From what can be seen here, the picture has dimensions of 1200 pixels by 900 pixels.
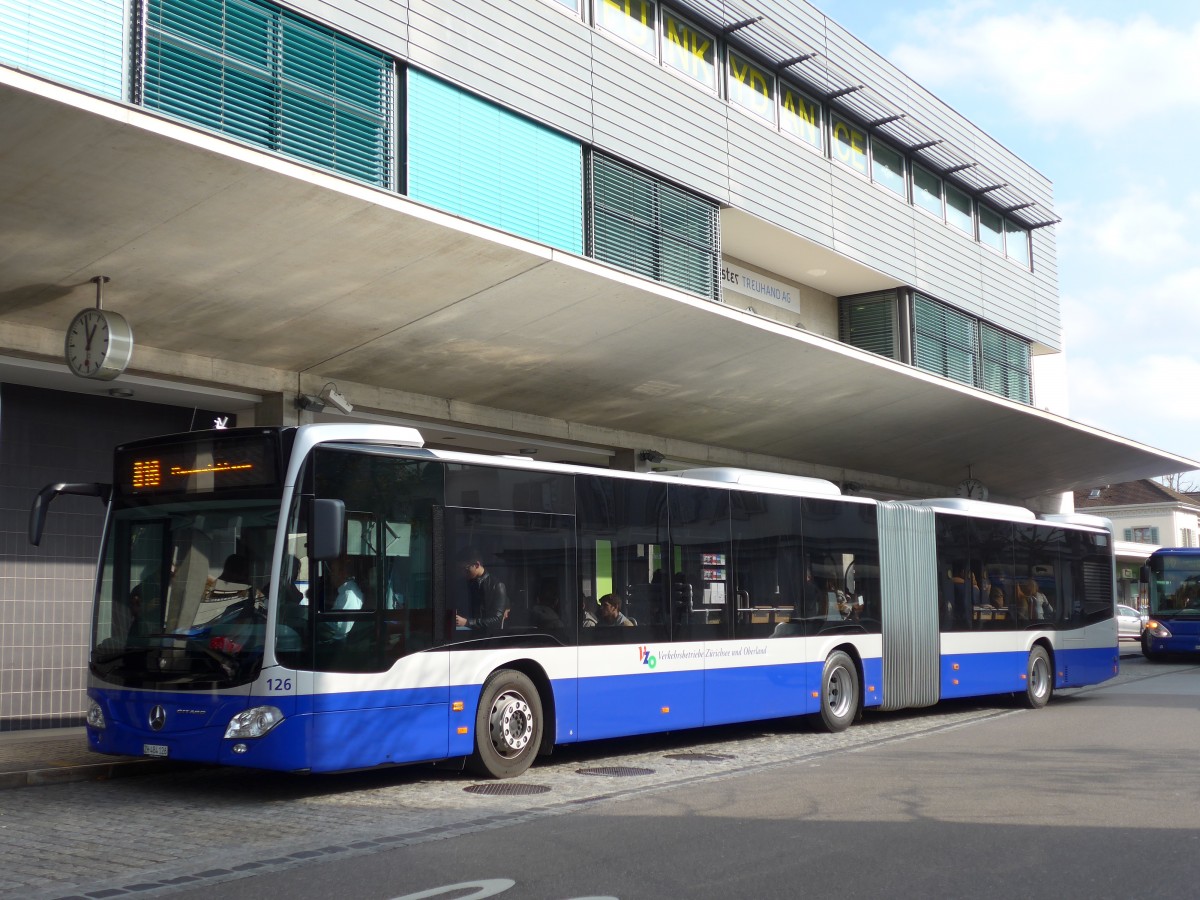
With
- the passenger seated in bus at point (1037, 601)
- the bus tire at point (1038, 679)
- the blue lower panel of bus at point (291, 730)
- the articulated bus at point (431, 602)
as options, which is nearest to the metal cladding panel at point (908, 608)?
the articulated bus at point (431, 602)

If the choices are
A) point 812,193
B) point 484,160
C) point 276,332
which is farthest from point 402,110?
point 812,193

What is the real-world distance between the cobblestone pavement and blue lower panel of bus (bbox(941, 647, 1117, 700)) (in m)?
3.96

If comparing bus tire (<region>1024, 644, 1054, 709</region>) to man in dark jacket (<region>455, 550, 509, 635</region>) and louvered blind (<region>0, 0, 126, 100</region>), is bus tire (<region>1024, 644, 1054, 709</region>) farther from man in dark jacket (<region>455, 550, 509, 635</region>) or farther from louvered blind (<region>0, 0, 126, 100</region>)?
louvered blind (<region>0, 0, 126, 100</region>)

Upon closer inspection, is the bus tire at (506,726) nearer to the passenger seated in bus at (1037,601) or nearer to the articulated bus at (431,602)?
the articulated bus at (431,602)

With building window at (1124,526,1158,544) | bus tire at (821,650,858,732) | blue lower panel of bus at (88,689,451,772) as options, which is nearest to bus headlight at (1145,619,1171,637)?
bus tire at (821,650,858,732)

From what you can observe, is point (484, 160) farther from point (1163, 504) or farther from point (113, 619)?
point (1163, 504)

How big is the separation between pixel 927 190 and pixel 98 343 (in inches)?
753

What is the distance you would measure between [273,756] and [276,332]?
21.3 feet

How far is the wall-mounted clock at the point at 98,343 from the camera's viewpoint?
1200 cm

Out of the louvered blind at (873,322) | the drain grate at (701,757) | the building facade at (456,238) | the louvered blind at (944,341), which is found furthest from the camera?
the louvered blind at (944,341)

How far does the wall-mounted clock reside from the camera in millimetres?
12000

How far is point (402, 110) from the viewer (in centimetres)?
1468

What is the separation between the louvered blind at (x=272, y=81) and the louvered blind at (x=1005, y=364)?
18258 millimetres

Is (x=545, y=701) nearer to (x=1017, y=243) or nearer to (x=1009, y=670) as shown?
(x=1009, y=670)
